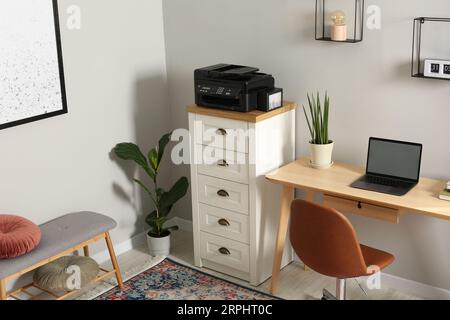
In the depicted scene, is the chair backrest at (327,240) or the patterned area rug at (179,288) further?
the patterned area rug at (179,288)

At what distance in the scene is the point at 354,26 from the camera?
12.6 feet

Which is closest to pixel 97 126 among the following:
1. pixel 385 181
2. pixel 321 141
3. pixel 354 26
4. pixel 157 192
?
pixel 157 192

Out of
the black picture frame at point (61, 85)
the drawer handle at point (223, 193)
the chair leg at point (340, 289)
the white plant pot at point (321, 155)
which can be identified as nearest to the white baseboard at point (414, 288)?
the chair leg at point (340, 289)

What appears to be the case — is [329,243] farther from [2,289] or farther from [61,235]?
[2,289]

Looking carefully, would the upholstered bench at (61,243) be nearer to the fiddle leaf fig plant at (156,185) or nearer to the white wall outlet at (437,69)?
the fiddle leaf fig plant at (156,185)

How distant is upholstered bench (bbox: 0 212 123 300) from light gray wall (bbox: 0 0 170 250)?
0.16 m

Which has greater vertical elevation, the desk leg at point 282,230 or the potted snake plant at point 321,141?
the potted snake plant at point 321,141

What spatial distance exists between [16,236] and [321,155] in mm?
1671

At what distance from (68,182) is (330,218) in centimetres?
168

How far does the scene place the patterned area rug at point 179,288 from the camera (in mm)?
4043

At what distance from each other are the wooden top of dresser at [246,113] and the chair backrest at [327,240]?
62 centimetres

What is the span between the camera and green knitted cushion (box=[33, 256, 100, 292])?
385cm

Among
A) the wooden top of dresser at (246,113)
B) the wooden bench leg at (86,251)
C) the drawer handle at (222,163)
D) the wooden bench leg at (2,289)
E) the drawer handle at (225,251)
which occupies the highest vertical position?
the wooden top of dresser at (246,113)

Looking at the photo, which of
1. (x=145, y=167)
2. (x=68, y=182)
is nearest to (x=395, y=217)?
(x=145, y=167)
